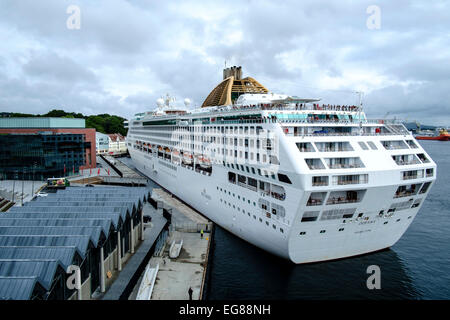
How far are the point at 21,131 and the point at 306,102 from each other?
191 ft

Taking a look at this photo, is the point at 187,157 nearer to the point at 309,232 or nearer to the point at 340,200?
the point at 309,232

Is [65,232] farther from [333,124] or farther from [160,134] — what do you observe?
[160,134]

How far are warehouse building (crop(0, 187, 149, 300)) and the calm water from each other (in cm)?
725

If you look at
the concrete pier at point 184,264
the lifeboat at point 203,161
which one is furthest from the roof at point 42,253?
the lifeboat at point 203,161

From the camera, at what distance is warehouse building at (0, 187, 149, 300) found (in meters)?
14.5

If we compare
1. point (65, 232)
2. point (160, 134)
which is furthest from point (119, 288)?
point (160, 134)

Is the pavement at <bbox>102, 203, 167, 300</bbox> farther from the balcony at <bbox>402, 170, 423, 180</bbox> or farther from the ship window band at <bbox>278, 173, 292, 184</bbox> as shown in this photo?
the balcony at <bbox>402, 170, 423, 180</bbox>

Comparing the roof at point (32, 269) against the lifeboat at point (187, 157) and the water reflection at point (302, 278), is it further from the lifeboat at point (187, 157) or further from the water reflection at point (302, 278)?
the lifeboat at point (187, 157)

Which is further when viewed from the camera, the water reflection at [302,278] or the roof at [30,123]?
the roof at [30,123]

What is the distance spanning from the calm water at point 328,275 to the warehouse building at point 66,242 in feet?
23.8

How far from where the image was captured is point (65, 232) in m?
20.1

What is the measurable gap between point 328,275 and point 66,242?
17.6 m

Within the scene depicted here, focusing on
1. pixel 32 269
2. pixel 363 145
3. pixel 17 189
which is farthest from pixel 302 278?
pixel 17 189

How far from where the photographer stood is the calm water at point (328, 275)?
21875 mm
